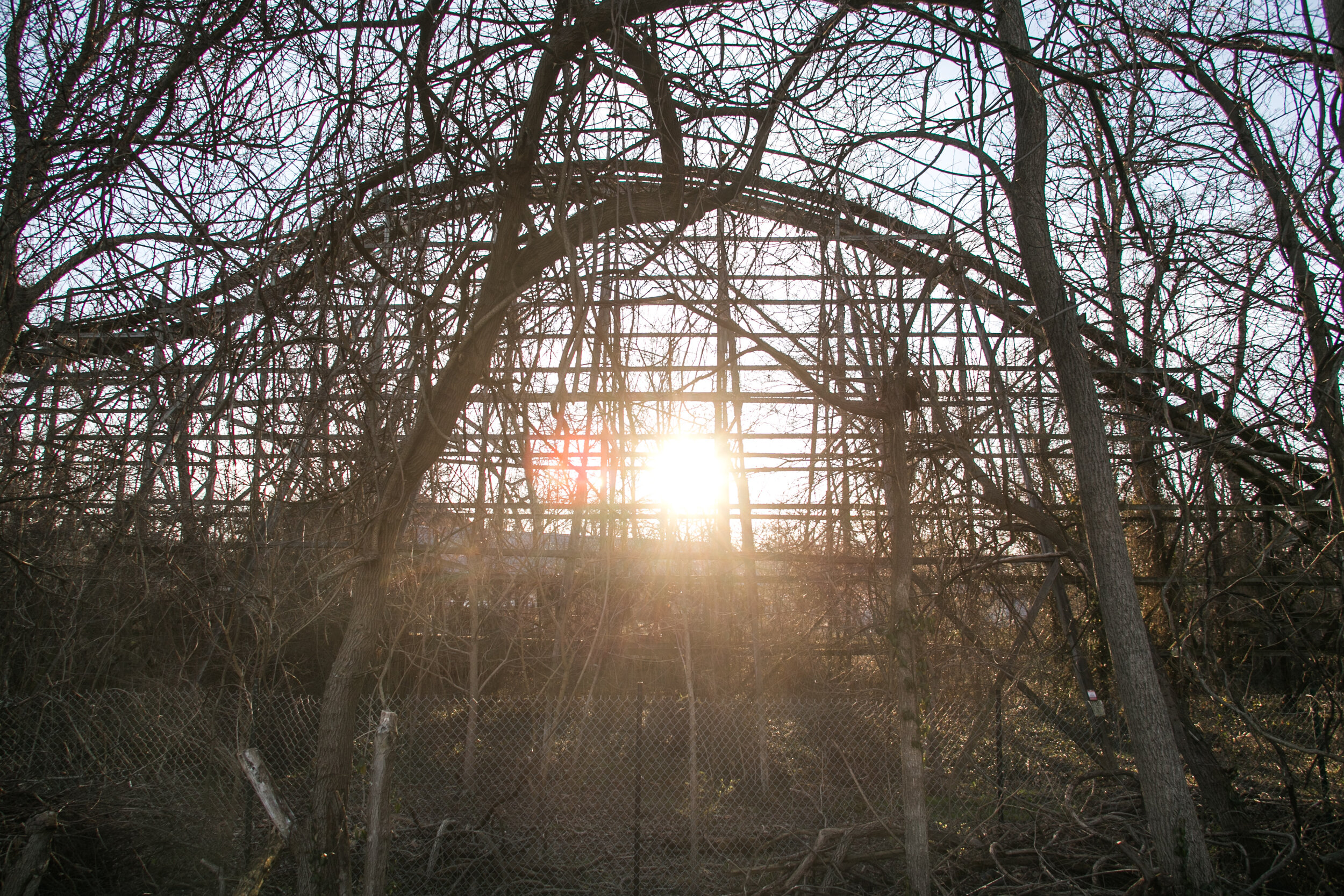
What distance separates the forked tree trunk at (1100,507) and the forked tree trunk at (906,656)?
1.35m

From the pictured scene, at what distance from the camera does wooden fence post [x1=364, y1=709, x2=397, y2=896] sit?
130 inches

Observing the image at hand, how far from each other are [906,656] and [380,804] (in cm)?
252

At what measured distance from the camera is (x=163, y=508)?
6.43 m

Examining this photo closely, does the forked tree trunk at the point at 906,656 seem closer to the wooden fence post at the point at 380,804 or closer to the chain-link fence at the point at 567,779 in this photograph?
the chain-link fence at the point at 567,779

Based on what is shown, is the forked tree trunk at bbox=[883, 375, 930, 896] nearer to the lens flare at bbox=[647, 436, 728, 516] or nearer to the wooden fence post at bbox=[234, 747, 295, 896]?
the lens flare at bbox=[647, 436, 728, 516]

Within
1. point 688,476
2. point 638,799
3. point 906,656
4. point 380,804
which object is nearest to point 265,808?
point 380,804

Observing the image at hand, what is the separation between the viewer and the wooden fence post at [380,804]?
330 centimetres

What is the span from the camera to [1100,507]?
4465 millimetres

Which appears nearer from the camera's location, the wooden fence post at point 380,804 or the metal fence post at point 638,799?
the wooden fence post at point 380,804

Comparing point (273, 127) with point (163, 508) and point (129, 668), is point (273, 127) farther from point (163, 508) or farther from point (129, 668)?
point (129, 668)

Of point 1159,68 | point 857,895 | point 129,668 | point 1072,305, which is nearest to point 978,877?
point 857,895

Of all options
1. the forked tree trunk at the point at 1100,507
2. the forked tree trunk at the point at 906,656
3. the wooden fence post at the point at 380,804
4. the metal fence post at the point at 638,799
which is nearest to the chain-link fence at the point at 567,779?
the metal fence post at the point at 638,799

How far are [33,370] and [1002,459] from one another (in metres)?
7.24

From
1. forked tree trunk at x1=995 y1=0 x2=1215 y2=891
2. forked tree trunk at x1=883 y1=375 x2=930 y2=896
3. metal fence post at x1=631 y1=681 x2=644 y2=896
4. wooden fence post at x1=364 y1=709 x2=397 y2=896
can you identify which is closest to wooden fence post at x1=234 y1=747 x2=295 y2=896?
wooden fence post at x1=364 y1=709 x2=397 y2=896
